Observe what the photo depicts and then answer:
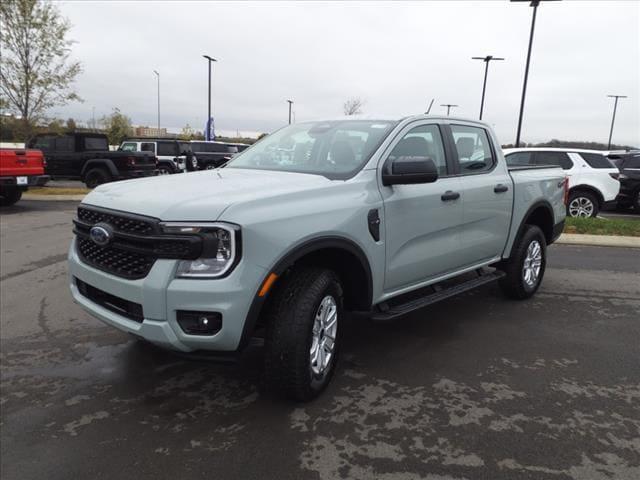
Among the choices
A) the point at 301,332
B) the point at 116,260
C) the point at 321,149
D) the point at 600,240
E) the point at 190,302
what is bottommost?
the point at 600,240

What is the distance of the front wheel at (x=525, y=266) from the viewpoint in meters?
5.23

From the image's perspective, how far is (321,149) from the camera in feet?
13.0

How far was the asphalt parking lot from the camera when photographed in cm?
264

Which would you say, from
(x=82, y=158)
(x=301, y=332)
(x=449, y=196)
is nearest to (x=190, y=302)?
(x=301, y=332)

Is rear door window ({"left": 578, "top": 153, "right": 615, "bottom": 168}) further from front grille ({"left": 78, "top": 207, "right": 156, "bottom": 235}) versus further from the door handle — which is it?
front grille ({"left": 78, "top": 207, "right": 156, "bottom": 235})

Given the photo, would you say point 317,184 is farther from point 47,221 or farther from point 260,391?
point 47,221

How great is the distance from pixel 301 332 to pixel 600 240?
814cm

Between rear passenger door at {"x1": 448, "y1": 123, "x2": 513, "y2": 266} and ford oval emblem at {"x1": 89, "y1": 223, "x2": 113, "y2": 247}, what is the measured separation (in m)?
2.78

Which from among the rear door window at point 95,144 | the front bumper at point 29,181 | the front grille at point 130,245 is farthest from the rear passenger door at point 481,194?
the rear door window at point 95,144

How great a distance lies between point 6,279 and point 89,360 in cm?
301

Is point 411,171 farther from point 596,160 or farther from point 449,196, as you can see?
point 596,160

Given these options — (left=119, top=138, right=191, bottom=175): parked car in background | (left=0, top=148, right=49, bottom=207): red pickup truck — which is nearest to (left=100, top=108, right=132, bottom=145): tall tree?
(left=119, top=138, right=191, bottom=175): parked car in background

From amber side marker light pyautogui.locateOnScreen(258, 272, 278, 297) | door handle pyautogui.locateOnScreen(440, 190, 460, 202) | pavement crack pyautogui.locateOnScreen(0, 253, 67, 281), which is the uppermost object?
door handle pyautogui.locateOnScreen(440, 190, 460, 202)

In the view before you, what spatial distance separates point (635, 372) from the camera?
375 cm
